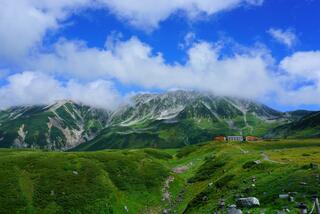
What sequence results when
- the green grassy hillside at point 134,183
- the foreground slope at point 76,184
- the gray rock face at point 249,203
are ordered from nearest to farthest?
the gray rock face at point 249,203
the green grassy hillside at point 134,183
the foreground slope at point 76,184

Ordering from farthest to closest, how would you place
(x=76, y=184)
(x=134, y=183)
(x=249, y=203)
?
(x=134, y=183)
(x=76, y=184)
(x=249, y=203)

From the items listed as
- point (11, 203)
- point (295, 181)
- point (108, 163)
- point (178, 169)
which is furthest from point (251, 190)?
point (178, 169)

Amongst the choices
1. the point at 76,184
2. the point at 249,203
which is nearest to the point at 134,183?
the point at 76,184

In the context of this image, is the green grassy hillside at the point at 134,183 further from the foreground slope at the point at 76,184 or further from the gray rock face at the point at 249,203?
the gray rock face at the point at 249,203

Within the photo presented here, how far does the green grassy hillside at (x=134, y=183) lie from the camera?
61.1 m

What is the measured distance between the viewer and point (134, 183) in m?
110

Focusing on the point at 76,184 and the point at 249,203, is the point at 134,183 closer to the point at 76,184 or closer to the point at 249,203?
the point at 76,184

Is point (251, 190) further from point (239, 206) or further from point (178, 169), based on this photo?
point (178, 169)

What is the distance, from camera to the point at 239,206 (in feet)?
165

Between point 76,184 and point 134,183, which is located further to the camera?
point 134,183

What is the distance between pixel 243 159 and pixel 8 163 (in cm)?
6943

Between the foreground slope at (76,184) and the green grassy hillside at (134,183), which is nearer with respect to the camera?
the green grassy hillside at (134,183)

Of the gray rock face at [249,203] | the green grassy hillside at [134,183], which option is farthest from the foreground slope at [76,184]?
the gray rock face at [249,203]

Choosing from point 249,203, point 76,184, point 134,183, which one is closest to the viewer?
point 249,203
